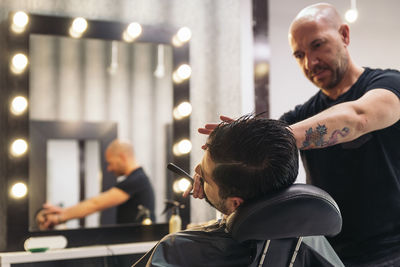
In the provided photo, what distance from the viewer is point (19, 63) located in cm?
232

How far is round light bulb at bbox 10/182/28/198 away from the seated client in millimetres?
1481

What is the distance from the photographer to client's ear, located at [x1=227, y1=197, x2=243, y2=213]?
107 centimetres

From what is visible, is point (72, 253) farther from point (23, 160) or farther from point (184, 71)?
point (184, 71)

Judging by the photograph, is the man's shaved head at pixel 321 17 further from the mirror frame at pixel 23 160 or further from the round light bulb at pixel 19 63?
the round light bulb at pixel 19 63

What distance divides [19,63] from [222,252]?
5.68 ft

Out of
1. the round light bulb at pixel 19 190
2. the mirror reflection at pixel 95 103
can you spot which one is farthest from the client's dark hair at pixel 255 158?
the round light bulb at pixel 19 190

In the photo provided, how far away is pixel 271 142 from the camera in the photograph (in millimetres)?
1027

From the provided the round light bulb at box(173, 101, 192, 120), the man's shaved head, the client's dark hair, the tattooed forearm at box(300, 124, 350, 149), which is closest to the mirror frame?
the round light bulb at box(173, 101, 192, 120)

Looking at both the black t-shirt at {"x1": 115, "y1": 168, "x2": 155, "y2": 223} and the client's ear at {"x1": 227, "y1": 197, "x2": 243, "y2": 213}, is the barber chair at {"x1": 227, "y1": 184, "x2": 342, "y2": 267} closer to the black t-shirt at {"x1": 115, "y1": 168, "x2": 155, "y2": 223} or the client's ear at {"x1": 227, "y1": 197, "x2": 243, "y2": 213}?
the client's ear at {"x1": 227, "y1": 197, "x2": 243, "y2": 213}

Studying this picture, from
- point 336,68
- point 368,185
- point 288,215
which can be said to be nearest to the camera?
point 288,215

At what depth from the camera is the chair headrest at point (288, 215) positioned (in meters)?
0.92

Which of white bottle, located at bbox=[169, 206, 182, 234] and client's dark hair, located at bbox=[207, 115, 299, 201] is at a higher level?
client's dark hair, located at bbox=[207, 115, 299, 201]

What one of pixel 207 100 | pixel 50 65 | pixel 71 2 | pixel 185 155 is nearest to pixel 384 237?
pixel 185 155

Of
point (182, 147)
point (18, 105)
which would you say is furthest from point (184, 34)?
point (18, 105)
